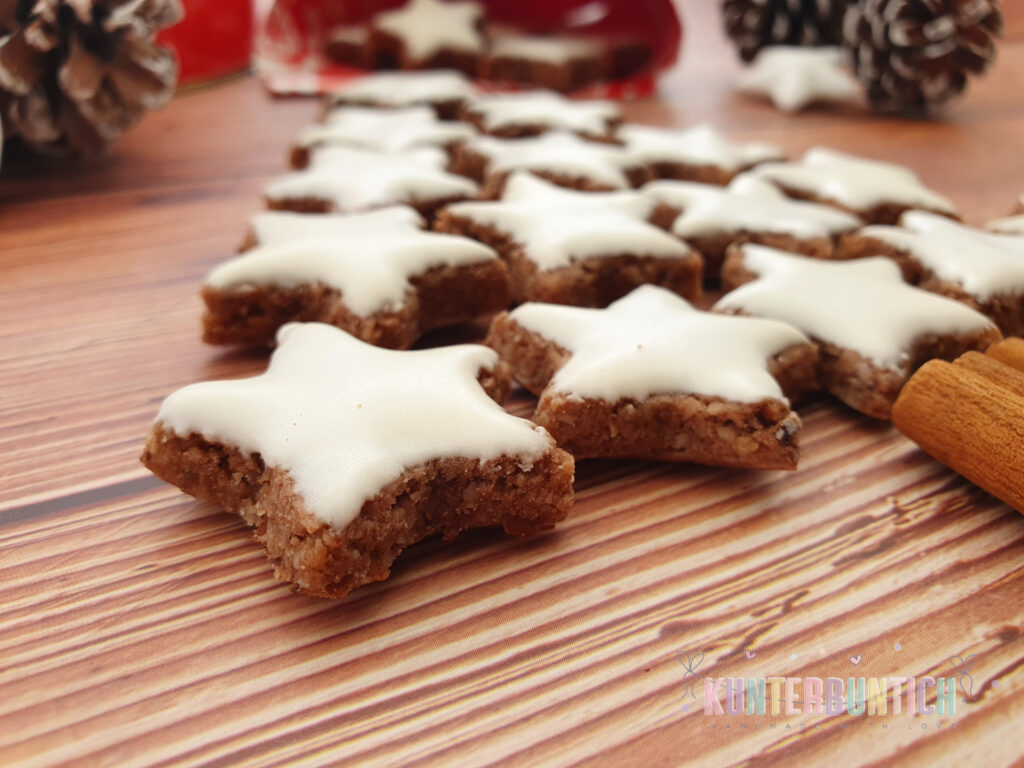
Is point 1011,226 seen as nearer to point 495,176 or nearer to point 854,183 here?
point 854,183

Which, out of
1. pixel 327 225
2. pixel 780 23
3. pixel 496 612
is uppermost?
pixel 780 23

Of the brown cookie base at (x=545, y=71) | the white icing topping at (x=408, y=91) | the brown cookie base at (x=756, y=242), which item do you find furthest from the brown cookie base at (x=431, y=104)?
the brown cookie base at (x=756, y=242)

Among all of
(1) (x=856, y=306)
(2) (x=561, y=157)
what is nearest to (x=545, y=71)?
(2) (x=561, y=157)

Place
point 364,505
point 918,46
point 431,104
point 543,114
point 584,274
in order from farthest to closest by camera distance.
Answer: point 918,46 → point 431,104 → point 543,114 → point 584,274 → point 364,505

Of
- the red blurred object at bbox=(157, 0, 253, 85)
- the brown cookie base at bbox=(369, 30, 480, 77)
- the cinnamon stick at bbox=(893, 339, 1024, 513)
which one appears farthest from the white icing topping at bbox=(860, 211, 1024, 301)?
the red blurred object at bbox=(157, 0, 253, 85)

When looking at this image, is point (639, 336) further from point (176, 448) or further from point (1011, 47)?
point (1011, 47)

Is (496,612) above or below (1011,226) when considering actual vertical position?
below

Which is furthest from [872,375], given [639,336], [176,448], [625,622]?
[176,448]
